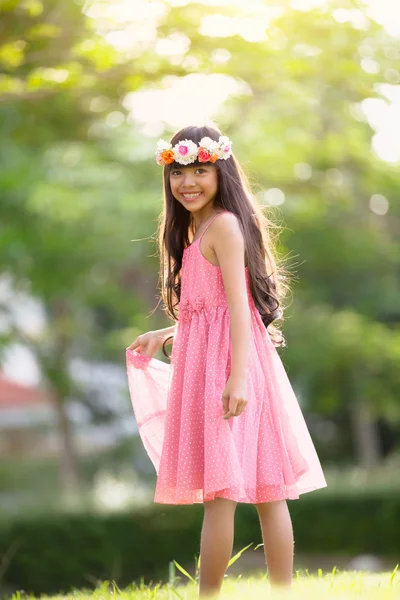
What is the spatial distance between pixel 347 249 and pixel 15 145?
486 cm

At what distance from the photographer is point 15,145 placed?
9.76 m

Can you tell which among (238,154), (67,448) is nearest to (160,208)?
(238,154)

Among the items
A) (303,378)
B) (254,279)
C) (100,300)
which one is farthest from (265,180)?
(254,279)

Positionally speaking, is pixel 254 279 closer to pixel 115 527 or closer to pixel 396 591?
pixel 396 591

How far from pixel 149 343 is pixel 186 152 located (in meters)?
0.72

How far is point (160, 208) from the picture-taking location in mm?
10297

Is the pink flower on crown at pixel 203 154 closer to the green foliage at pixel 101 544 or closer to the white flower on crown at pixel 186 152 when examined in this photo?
the white flower on crown at pixel 186 152

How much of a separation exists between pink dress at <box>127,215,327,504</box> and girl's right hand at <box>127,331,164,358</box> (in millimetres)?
181

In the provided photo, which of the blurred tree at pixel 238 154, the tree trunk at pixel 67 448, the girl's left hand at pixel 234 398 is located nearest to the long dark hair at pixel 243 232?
the girl's left hand at pixel 234 398

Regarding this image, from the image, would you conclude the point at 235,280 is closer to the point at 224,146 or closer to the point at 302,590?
the point at 224,146

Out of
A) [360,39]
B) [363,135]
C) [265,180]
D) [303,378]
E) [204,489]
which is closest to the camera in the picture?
[204,489]

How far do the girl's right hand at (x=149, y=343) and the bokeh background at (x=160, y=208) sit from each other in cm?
150

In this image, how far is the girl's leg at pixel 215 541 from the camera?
2.92 metres

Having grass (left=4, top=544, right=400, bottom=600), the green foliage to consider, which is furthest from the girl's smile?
the green foliage
